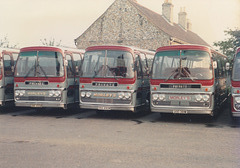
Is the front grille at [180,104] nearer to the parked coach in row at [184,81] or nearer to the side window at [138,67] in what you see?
the parked coach in row at [184,81]

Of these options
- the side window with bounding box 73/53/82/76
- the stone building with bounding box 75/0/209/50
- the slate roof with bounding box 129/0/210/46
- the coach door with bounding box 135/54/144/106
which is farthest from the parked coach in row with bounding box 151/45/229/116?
the slate roof with bounding box 129/0/210/46

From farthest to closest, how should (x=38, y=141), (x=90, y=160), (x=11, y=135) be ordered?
(x=11, y=135) → (x=38, y=141) → (x=90, y=160)

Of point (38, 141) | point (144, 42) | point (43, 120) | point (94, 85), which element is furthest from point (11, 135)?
point (144, 42)

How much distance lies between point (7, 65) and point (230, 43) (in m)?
22.4

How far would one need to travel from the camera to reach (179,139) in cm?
926

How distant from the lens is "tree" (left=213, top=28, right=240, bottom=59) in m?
30.7

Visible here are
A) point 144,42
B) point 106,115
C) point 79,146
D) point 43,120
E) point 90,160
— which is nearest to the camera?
point 90,160

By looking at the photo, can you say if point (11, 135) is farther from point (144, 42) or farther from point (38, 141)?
point (144, 42)

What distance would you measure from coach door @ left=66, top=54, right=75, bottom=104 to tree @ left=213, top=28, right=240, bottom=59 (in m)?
19.9

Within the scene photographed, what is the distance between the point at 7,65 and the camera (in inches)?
593

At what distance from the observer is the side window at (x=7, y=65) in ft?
49.0

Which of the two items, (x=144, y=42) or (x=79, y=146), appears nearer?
(x=79, y=146)

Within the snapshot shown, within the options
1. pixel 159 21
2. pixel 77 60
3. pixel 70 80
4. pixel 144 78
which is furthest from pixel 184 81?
pixel 159 21

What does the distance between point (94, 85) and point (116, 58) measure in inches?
51.0
